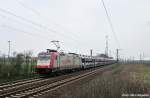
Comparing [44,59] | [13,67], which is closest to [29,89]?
[13,67]

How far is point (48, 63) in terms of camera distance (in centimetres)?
3250

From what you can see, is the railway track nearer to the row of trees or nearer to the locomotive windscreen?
the row of trees

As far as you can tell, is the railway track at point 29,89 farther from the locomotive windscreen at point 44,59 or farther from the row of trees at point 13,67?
the locomotive windscreen at point 44,59

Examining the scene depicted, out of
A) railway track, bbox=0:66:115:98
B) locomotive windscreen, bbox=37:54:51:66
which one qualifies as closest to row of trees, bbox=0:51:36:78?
locomotive windscreen, bbox=37:54:51:66

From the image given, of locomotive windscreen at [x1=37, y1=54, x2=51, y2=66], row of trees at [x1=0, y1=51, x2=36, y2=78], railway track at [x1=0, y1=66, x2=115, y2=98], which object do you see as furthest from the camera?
locomotive windscreen at [x1=37, y1=54, x2=51, y2=66]

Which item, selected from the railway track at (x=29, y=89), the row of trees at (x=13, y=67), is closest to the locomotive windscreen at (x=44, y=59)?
the row of trees at (x=13, y=67)

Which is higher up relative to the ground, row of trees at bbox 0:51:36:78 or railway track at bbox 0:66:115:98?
row of trees at bbox 0:51:36:78

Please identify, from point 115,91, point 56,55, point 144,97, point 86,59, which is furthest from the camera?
point 86,59

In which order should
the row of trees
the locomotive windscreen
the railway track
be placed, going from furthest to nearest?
the locomotive windscreen < the row of trees < the railway track

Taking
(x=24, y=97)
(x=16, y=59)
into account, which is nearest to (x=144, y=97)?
(x=24, y=97)

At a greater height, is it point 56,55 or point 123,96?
point 56,55

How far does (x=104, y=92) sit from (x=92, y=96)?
1.43 m

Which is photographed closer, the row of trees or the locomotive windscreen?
the row of trees

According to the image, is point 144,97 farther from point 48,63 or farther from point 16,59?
point 16,59
